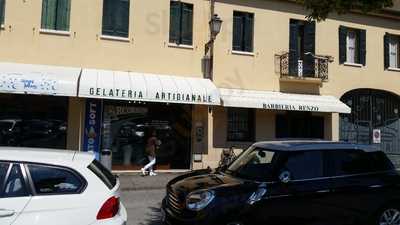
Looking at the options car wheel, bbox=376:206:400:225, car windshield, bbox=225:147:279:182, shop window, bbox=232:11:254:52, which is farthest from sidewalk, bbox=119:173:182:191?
car wheel, bbox=376:206:400:225

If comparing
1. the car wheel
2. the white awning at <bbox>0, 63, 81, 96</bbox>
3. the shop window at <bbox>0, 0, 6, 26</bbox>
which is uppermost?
the shop window at <bbox>0, 0, 6, 26</bbox>

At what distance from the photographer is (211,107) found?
18.8m

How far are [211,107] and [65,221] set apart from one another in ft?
44.9

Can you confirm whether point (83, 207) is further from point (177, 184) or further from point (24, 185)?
point (177, 184)

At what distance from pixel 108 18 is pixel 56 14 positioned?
1800 mm

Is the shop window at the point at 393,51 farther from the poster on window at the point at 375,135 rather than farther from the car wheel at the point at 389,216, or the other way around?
the car wheel at the point at 389,216

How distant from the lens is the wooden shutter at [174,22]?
18.7 m

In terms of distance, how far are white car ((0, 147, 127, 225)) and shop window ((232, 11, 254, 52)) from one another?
14.5m

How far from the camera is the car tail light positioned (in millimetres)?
5536

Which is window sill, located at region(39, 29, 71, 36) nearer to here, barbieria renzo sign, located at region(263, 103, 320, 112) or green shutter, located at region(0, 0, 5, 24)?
green shutter, located at region(0, 0, 5, 24)

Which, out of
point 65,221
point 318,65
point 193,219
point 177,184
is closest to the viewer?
point 65,221

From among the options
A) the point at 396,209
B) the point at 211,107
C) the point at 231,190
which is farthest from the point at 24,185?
the point at 211,107

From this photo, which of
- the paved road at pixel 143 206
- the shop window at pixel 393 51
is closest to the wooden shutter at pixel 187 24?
the paved road at pixel 143 206

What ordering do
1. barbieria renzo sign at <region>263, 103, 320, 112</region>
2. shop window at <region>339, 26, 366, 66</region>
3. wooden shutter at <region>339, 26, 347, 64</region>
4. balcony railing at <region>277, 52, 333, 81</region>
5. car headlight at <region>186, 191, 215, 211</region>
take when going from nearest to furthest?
car headlight at <region>186, 191, 215, 211</region> → barbieria renzo sign at <region>263, 103, 320, 112</region> → balcony railing at <region>277, 52, 333, 81</region> → wooden shutter at <region>339, 26, 347, 64</region> → shop window at <region>339, 26, 366, 66</region>
